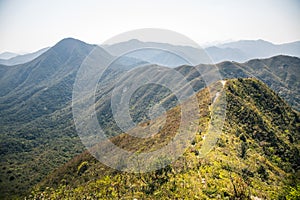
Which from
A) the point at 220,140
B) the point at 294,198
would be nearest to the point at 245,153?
the point at 220,140

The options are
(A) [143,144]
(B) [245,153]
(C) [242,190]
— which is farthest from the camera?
(A) [143,144]

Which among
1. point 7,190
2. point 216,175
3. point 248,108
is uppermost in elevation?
point 216,175

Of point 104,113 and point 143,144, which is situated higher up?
point 143,144

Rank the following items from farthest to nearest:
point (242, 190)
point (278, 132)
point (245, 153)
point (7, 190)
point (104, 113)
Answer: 1. point (104, 113)
2. point (7, 190)
3. point (278, 132)
4. point (245, 153)
5. point (242, 190)

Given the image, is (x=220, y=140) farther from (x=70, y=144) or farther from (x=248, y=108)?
(x=70, y=144)

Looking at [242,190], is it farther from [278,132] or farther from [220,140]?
[278,132]

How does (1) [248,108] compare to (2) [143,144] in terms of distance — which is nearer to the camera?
(2) [143,144]

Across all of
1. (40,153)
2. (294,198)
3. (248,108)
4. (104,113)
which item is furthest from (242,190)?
(104,113)
